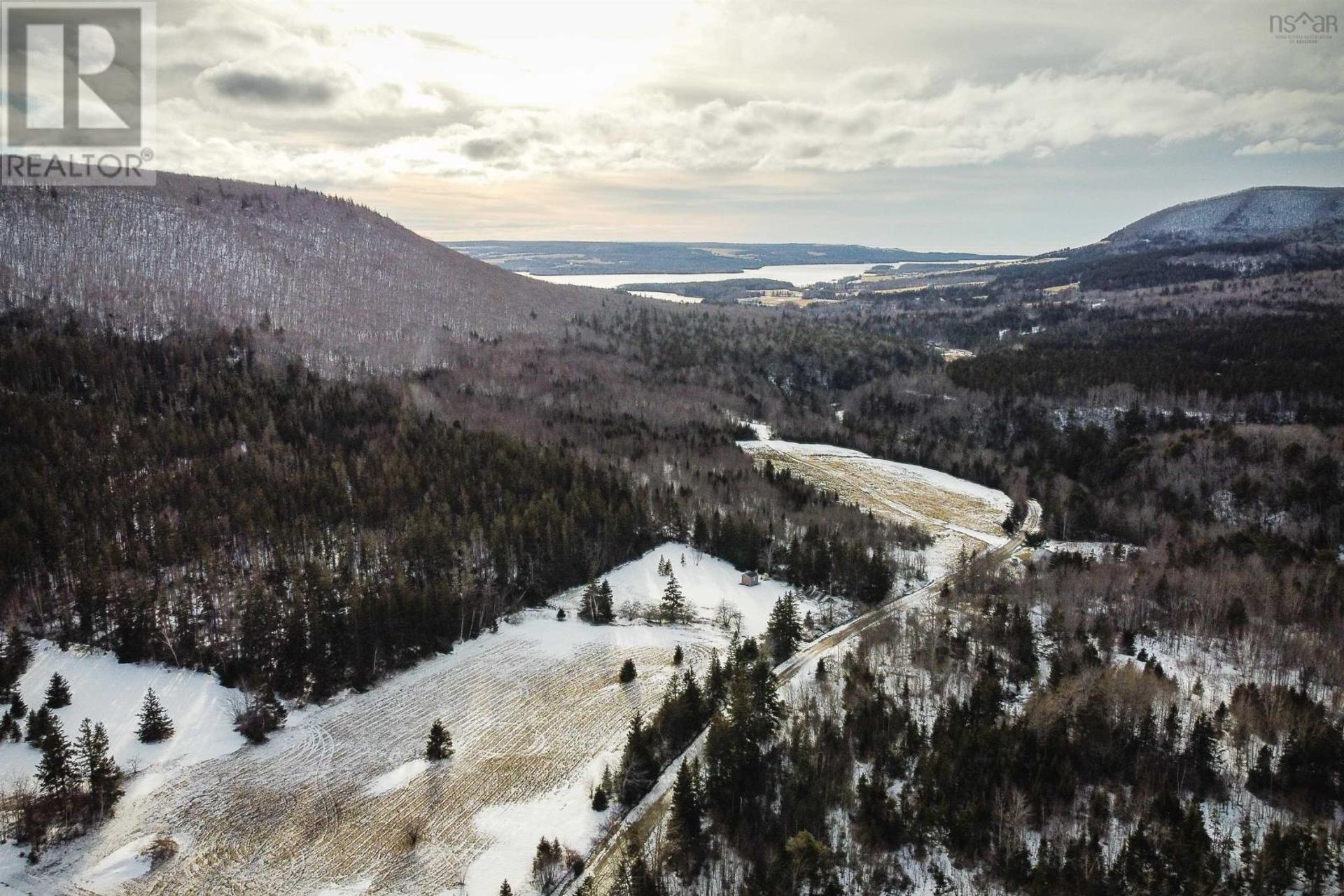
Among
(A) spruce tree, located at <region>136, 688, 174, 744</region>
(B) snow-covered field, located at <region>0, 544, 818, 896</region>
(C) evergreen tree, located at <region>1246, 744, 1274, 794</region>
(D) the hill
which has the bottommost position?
(B) snow-covered field, located at <region>0, 544, 818, 896</region>

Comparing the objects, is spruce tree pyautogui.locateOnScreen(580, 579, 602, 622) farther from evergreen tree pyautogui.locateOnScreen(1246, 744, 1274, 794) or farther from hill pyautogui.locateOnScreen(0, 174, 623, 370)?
hill pyautogui.locateOnScreen(0, 174, 623, 370)

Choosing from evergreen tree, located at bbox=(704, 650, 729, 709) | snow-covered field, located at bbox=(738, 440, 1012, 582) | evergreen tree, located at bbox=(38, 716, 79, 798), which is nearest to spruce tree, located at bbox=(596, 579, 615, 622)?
evergreen tree, located at bbox=(704, 650, 729, 709)

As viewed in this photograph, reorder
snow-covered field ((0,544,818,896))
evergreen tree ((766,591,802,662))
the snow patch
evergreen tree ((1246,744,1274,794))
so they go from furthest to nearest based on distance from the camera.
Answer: evergreen tree ((766,591,802,662)) < the snow patch < evergreen tree ((1246,744,1274,794)) < snow-covered field ((0,544,818,896))

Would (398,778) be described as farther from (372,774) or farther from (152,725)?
(152,725)

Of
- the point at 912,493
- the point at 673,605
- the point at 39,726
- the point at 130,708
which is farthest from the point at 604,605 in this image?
the point at 912,493

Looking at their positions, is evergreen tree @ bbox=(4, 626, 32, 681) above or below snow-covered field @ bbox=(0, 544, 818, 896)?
above

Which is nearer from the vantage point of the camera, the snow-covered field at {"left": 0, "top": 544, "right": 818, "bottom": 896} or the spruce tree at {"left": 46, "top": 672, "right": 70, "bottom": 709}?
the snow-covered field at {"left": 0, "top": 544, "right": 818, "bottom": 896}

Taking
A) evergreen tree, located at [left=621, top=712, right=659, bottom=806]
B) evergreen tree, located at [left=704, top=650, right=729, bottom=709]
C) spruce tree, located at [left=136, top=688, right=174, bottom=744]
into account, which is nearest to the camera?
evergreen tree, located at [left=621, top=712, right=659, bottom=806]
